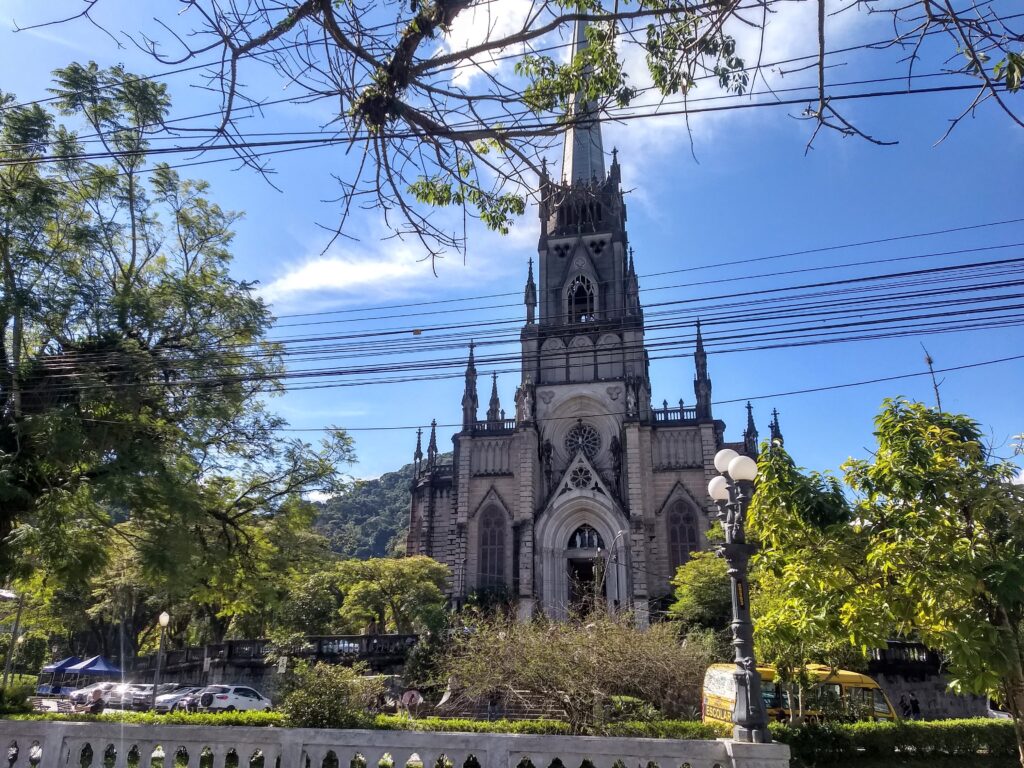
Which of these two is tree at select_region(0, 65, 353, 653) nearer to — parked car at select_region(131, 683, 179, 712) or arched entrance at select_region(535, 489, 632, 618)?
parked car at select_region(131, 683, 179, 712)

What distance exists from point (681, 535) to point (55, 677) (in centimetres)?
3812

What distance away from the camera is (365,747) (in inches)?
307

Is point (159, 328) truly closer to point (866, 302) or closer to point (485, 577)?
point (866, 302)

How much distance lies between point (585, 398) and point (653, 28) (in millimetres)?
34190

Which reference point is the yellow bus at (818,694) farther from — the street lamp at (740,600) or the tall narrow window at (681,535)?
the tall narrow window at (681,535)

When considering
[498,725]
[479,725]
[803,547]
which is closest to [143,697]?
[479,725]

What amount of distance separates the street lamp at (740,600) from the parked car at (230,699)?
20.4 meters

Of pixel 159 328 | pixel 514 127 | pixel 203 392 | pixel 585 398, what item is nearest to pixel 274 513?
pixel 203 392

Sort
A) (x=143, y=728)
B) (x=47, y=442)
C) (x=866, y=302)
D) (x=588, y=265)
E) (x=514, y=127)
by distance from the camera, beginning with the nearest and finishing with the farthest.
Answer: (x=514, y=127) → (x=143, y=728) → (x=866, y=302) → (x=47, y=442) → (x=588, y=265)

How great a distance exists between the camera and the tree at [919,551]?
7906 mm

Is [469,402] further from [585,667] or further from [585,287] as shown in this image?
[585,667]

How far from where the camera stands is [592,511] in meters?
36.8

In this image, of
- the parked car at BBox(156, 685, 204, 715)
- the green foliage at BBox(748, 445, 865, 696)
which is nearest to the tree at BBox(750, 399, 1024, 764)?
the green foliage at BBox(748, 445, 865, 696)

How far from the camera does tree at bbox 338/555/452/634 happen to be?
33875 millimetres
